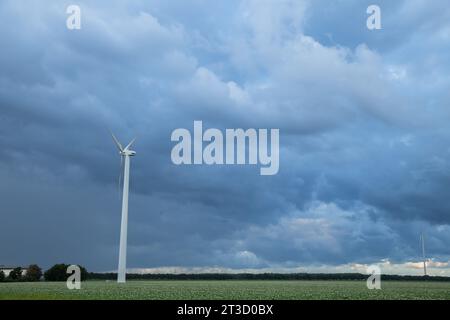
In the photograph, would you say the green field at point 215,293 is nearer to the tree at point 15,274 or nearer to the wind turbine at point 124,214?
the wind turbine at point 124,214

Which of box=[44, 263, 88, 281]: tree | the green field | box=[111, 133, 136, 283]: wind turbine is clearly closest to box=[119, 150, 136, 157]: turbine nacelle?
box=[111, 133, 136, 283]: wind turbine

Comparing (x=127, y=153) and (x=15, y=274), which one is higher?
(x=127, y=153)

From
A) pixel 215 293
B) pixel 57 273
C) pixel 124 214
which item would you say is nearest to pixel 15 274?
pixel 57 273

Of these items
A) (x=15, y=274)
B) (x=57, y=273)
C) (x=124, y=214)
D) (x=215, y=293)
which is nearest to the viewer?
(x=215, y=293)

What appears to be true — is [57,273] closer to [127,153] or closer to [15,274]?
[15,274]

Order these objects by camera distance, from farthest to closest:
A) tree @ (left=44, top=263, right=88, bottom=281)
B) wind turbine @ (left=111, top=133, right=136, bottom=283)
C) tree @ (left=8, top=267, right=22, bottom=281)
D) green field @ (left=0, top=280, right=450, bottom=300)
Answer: tree @ (left=8, top=267, right=22, bottom=281)
tree @ (left=44, top=263, right=88, bottom=281)
wind turbine @ (left=111, top=133, right=136, bottom=283)
green field @ (left=0, top=280, right=450, bottom=300)

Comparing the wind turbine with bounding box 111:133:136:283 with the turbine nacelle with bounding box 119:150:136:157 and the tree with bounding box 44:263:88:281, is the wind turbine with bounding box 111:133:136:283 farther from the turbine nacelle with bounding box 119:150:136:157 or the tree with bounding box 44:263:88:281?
the tree with bounding box 44:263:88:281

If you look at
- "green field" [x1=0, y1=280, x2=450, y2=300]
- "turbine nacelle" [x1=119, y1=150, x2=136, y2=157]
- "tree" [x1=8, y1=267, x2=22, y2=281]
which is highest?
"turbine nacelle" [x1=119, y1=150, x2=136, y2=157]

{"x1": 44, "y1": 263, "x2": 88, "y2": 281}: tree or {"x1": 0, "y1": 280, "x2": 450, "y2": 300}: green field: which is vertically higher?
{"x1": 44, "y1": 263, "x2": 88, "y2": 281}: tree

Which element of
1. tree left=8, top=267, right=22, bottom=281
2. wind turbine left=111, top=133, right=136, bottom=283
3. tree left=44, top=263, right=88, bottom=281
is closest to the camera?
wind turbine left=111, top=133, right=136, bottom=283

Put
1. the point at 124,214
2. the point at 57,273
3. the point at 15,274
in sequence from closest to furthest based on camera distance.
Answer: the point at 124,214 < the point at 57,273 < the point at 15,274
